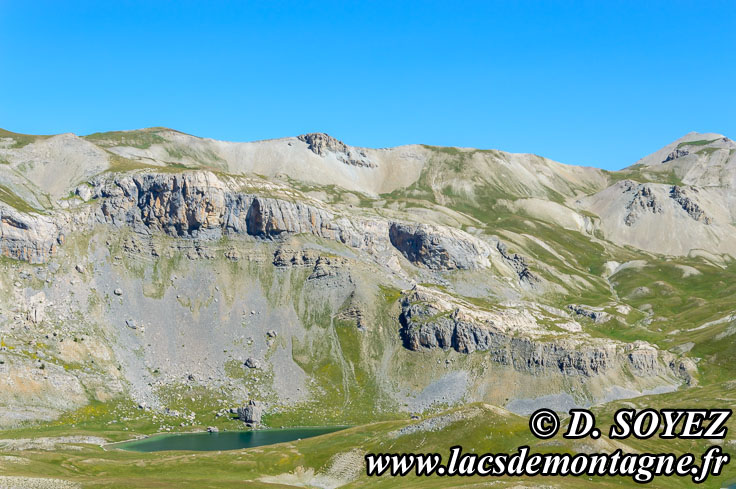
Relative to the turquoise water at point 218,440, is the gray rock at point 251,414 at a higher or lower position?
higher

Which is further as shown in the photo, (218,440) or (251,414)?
(251,414)

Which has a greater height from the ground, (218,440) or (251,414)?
(251,414)

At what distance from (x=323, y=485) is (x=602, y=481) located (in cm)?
4899

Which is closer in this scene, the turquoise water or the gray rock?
the turquoise water

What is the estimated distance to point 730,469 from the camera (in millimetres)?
133125

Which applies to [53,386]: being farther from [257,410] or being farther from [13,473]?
[13,473]

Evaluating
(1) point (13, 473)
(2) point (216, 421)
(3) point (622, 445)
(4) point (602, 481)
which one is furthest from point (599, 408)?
(1) point (13, 473)

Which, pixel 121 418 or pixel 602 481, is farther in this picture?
pixel 121 418

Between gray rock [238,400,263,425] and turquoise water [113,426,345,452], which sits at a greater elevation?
gray rock [238,400,263,425]

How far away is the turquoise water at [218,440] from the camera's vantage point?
A: 164m

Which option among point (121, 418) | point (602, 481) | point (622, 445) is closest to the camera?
point (602, 481)

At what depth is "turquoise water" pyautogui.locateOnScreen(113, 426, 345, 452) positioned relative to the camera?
164 meters

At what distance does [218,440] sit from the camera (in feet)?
576

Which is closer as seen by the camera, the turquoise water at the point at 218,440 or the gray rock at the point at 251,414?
the turquoise water at the point at 218,440
